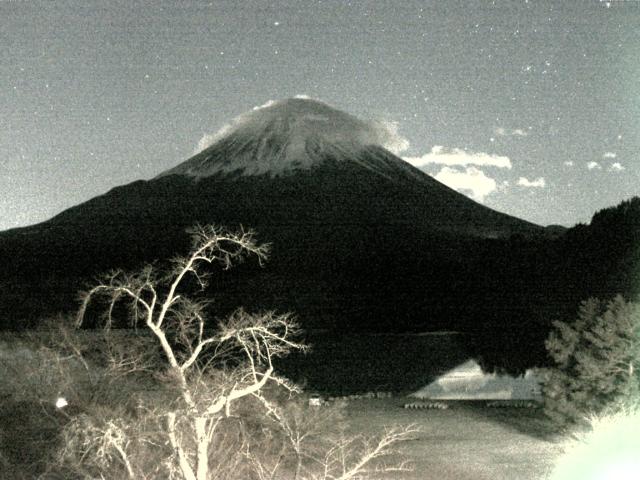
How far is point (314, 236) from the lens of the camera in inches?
2894

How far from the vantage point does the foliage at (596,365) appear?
56.2ft

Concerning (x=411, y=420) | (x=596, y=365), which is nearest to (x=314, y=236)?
(x=411, y=420)

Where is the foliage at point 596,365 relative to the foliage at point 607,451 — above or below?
above

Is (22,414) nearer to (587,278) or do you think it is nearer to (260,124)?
(587,278)

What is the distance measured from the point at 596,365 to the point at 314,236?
5665 centimetres

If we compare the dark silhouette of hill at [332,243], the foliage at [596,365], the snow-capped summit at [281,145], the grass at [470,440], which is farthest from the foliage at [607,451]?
the snow-capped summit at [281,145]

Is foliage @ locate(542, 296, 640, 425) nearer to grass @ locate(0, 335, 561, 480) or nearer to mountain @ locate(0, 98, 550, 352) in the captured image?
grass @ locate(0, 335, 561, 480)

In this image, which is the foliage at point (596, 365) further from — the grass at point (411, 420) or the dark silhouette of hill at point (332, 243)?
the dark silhouette of hill at point (332, 243)

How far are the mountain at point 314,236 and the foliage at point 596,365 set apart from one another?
41.7 feet

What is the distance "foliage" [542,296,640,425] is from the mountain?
41.7 ft

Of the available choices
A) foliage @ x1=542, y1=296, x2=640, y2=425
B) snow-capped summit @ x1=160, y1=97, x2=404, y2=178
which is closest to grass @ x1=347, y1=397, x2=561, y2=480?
foliage @ x1=542, y1=296, x2=640, y2=425

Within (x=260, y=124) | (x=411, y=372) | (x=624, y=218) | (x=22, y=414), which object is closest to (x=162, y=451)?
(x=22, y=414)

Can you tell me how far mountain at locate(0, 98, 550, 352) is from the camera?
3894cm

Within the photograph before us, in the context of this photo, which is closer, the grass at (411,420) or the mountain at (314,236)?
the grass at (411,420)
